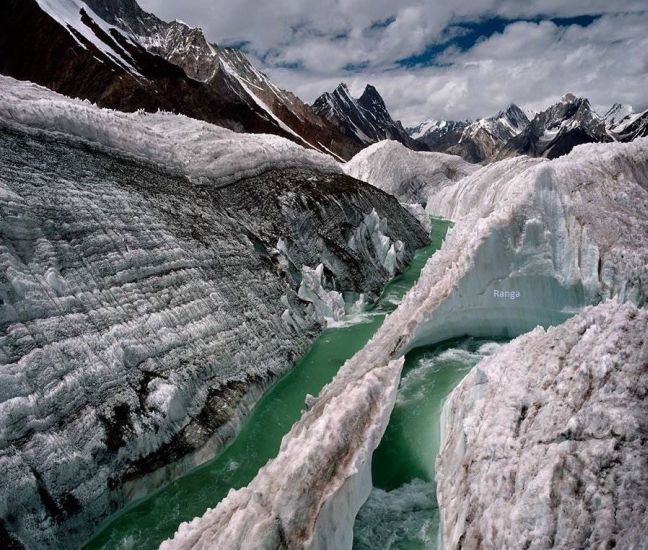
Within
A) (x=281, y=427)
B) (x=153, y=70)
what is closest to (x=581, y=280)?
(x=281, y=427)

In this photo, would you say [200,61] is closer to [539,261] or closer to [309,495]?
[539,261]

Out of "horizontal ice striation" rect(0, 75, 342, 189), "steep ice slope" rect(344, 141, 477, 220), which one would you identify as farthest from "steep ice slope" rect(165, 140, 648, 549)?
"steep ice slope" rect(344, 141, 477, 220)

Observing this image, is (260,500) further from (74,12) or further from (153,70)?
(74,12)

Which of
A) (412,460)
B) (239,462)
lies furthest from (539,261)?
(239,462)

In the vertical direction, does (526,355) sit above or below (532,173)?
below

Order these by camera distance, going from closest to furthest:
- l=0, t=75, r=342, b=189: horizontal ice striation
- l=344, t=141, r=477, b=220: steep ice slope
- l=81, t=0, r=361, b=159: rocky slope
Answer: l=0, t=75, r=342, b=189: horizontal ice striation → l=344, t=141, r=477, b=220: steep ice slope → l=81, t=0, r=361, b=159: rocky slope

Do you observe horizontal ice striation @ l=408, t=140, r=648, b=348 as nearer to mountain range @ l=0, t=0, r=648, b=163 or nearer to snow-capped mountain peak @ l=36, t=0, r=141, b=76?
mountain range @ l=0, t=0, r=648, b=163

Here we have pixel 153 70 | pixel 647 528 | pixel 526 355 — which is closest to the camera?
pixel 647 528
